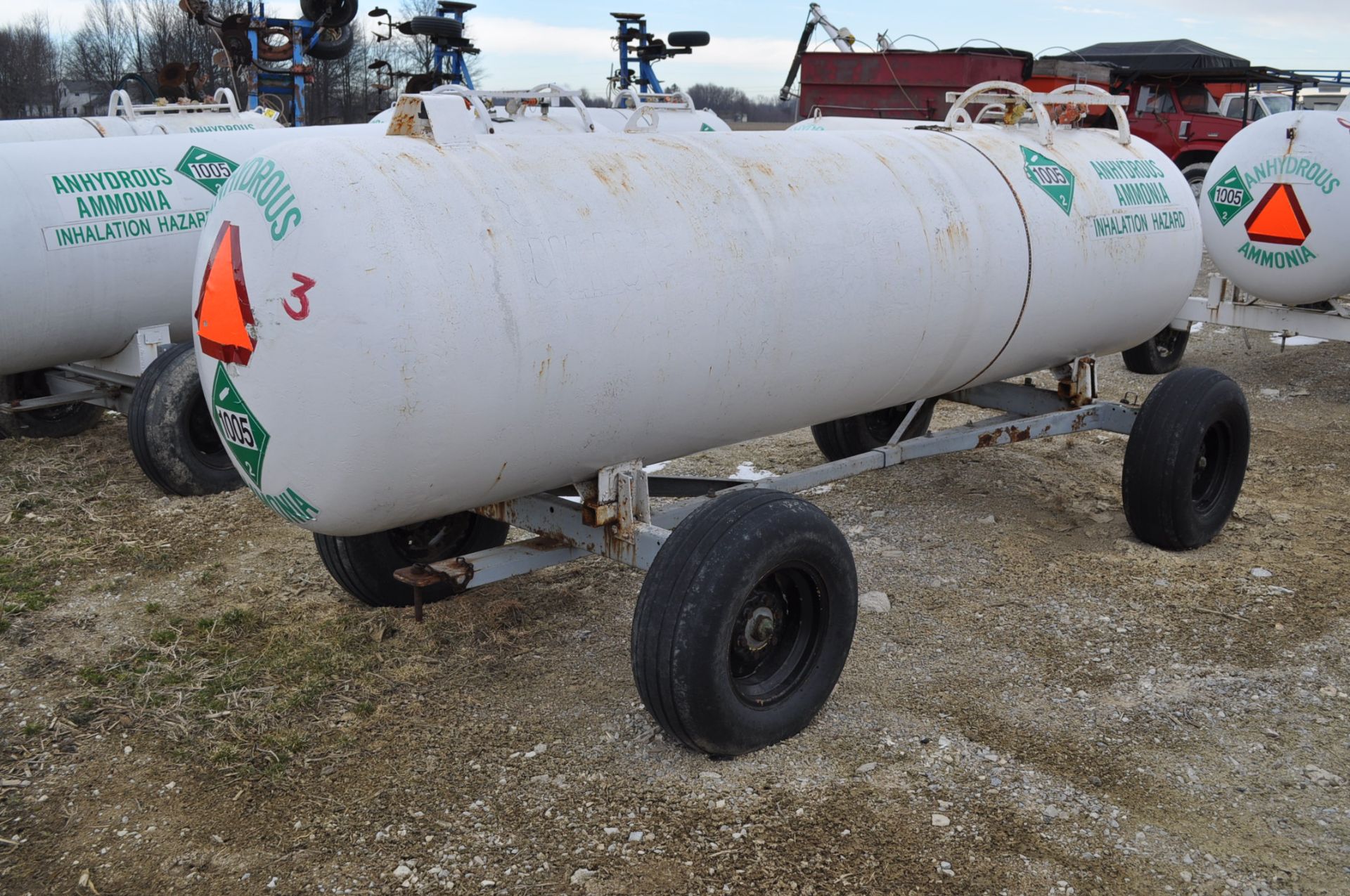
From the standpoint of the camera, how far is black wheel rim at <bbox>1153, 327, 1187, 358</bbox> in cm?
866

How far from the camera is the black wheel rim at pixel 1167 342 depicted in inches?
341

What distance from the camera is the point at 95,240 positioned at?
618 cm

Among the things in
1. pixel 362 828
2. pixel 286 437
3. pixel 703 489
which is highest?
pixel 286 437

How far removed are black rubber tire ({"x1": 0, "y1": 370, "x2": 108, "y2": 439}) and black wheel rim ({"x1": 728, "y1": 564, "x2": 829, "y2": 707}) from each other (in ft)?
16.5

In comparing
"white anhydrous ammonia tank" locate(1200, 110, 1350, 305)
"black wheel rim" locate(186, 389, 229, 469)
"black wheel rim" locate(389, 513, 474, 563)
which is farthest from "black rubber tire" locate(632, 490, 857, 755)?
"white anhydrous ammonia tank" locate(1200, 110, 1350, 305)

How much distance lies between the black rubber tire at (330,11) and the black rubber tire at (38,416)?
938cm

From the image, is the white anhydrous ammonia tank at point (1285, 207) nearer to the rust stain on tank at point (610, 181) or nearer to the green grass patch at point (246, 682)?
the rust stain on tank at point (610, 181)

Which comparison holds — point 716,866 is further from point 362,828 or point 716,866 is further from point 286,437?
point 286,437

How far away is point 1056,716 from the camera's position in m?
3.79

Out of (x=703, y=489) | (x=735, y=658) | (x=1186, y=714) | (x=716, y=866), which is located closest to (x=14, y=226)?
(x=703, y=489)

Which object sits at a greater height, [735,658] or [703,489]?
[703,489]

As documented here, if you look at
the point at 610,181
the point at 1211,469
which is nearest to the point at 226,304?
the point at 610,181

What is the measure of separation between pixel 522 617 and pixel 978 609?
1.81 metres

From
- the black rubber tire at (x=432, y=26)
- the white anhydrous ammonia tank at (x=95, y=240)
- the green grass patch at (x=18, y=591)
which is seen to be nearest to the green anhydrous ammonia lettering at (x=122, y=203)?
the white anhydrous ammonia tank at (x=95, y=240)
